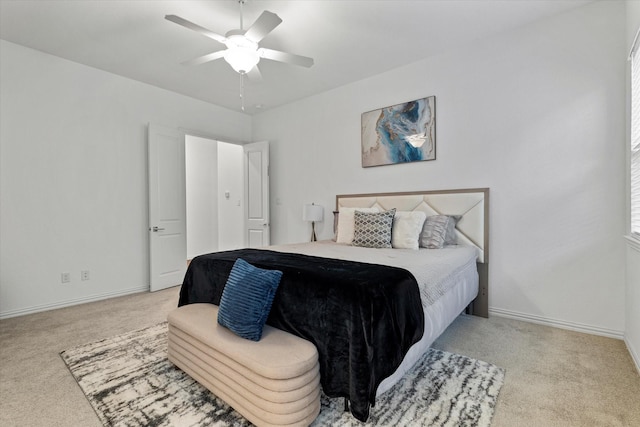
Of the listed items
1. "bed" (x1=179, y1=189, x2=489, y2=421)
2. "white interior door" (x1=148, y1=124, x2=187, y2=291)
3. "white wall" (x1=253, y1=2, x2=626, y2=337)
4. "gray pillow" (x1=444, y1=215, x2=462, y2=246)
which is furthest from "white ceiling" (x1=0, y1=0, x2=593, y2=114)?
"bed" (x1=179, y1=189, x2=489, y2=421)

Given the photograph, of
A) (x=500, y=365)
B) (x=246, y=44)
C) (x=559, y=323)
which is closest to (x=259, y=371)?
(x=500, y=365)

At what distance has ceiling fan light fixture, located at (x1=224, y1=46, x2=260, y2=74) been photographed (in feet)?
7.79

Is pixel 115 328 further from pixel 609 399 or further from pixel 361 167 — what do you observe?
pixel 609 399

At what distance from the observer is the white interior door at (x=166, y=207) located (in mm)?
4105

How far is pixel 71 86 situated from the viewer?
3.54m

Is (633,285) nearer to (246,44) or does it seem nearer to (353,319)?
(353,319)

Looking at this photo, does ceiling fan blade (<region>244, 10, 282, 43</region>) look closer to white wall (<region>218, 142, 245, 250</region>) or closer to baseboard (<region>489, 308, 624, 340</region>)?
baseboard (<region>489, 308, 624, 340</region>)

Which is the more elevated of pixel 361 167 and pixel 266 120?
pixel 266 120

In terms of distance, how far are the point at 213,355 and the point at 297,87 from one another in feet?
12.1

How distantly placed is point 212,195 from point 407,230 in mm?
4798

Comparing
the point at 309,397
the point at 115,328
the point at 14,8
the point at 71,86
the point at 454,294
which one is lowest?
the point at 115,328

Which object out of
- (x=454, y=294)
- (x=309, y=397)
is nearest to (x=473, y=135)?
(x=454, y=294)

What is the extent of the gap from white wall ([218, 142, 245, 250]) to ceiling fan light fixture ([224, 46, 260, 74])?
14.4 ft

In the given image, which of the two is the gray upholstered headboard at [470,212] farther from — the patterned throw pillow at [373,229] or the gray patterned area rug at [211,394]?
the gray patterned area rug at [211,394]
